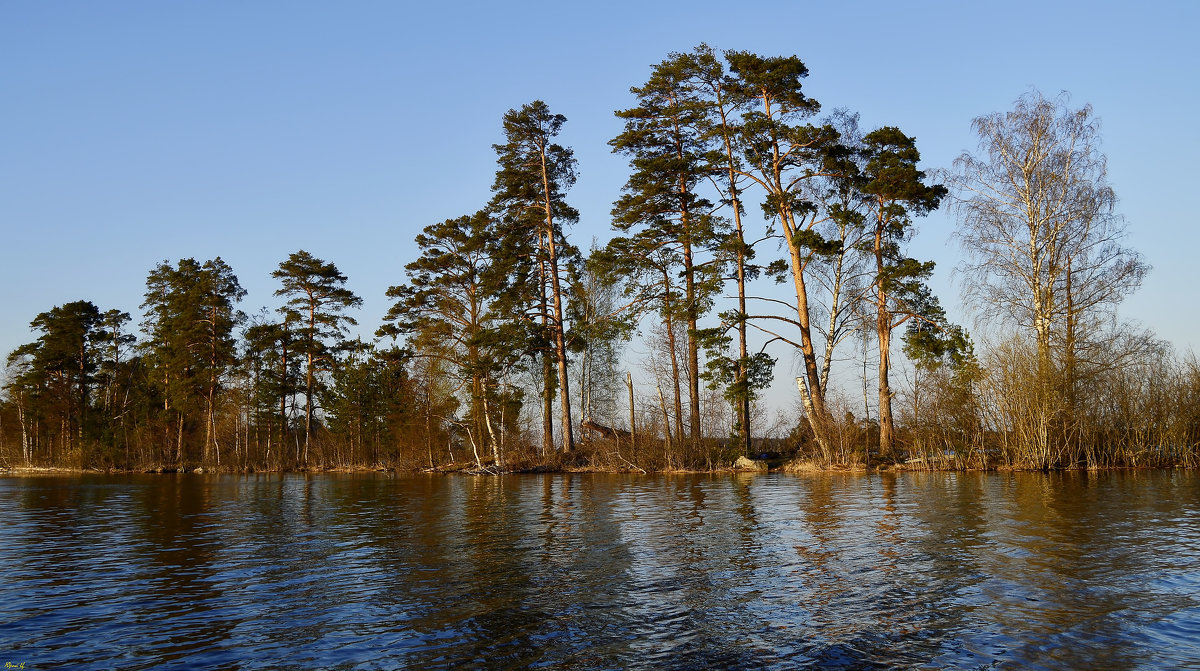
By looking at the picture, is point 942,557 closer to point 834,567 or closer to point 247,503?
point 834,567

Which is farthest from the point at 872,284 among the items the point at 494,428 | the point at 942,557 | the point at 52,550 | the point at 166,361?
the point at 166,361

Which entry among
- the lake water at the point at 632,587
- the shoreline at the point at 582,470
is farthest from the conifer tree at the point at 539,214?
the lake water at the point at 632,587

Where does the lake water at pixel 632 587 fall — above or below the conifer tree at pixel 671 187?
below

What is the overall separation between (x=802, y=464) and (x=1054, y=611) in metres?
24.9

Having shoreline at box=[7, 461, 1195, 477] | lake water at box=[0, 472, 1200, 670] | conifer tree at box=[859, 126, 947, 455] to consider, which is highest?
conifer tree at box=[859, 126, 947, 455]

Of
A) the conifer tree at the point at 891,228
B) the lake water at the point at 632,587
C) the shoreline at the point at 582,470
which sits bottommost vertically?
the shoreline at the point at 582,470

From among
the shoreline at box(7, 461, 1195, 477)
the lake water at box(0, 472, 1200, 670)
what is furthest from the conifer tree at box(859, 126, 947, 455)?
the lake water at box(0, 472, 1200, 670)

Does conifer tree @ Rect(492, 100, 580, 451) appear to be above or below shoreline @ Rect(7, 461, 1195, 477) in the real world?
above

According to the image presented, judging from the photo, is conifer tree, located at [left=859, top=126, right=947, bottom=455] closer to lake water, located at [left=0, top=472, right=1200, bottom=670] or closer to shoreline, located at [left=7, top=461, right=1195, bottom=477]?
shoreline, located at [left=7, top=461, right=1195, bottom=477]

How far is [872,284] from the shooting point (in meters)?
33.5

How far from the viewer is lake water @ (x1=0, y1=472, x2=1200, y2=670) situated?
23.6 ft

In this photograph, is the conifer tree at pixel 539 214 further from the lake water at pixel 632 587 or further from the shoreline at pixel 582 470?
the lake water at pixel 632 587

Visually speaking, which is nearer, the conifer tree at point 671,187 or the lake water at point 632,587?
the lake water at point 632,587

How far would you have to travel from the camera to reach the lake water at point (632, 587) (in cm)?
719
